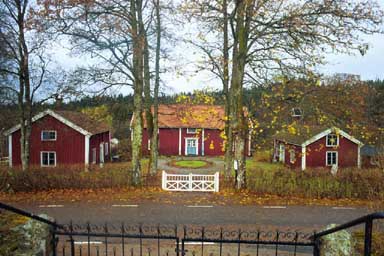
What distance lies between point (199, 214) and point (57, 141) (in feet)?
74.6

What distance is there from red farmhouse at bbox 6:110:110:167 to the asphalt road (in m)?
17.7

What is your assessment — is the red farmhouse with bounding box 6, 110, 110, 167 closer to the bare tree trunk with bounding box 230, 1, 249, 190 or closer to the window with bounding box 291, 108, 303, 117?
the bare tree trunk with bounding box 230, 1, 249, 190

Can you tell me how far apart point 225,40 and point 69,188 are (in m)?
11.2

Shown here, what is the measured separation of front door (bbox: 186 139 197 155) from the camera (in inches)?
1692

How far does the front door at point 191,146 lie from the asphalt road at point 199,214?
30858 mm

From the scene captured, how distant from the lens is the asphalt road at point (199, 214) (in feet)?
32.7

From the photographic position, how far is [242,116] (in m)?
13.8

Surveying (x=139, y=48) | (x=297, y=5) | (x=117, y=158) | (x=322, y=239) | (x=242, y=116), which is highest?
(x=297, y=5)

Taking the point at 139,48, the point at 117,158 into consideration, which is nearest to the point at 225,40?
the point at 139,48

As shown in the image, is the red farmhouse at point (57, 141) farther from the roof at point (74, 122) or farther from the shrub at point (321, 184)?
the shrub at point (321, 184)

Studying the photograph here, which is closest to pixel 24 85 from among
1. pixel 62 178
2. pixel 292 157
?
pixel 62 178

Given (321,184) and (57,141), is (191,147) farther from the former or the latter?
(321,184)

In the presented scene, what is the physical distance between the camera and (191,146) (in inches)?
1694

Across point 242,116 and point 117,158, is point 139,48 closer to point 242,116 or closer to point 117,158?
point 242,116
